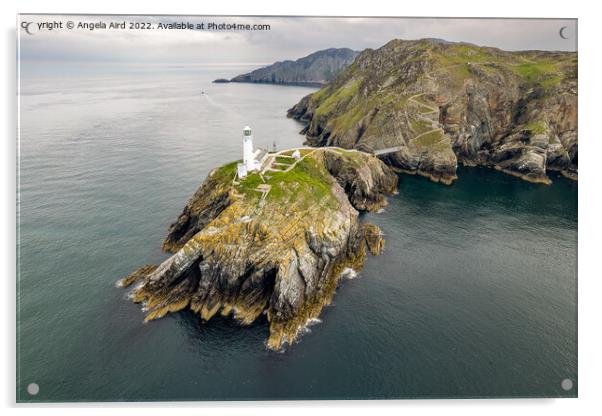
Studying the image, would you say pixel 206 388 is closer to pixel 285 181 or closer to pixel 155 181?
pixel 285 181

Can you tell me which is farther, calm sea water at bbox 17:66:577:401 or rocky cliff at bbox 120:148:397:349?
rocky cliff at bbox 120:148:397:349

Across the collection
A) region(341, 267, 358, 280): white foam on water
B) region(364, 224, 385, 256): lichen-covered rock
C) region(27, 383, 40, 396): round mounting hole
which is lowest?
region(27, 383, 40, 396): round mounting hole

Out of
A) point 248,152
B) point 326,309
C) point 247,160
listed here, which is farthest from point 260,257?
point 248,152

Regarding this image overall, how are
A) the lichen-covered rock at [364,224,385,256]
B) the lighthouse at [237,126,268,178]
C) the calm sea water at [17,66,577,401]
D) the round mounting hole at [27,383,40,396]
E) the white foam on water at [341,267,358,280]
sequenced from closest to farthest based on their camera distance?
the round mounting hole at [27,383,40,396], the calm sea water at [17,66,577,401], the white foam on water at [341,267,358,280], the lighthouse at [237,126,268,178], the lichen-covered rock at [364,224,385,256]

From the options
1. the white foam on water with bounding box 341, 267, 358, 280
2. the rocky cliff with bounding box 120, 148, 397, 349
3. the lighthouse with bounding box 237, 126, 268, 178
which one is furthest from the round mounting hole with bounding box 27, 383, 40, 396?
the lighthouse with bounding box 237, 126, 268, 178

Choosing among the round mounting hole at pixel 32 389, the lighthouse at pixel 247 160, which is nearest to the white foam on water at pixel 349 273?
the lighthouse at pixel 247 160

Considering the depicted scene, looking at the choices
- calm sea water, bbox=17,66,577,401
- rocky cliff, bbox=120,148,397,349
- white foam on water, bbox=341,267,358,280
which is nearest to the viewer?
calm sea water, bbox=17,66,577,401

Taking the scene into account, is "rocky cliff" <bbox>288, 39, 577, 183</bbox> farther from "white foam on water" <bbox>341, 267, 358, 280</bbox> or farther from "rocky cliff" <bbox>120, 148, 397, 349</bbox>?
"rocky cliff" <bbox>120, 148, 397, 349</bbox>
